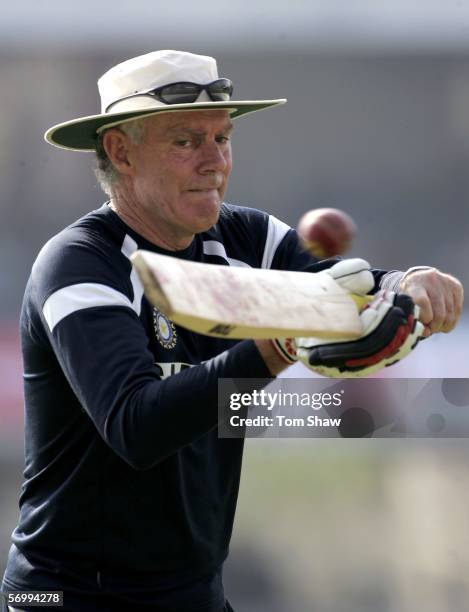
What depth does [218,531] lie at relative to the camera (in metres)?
2.89

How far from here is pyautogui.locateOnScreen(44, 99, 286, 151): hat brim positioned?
2.82m

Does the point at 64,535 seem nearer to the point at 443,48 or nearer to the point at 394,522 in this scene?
the point at 394,522

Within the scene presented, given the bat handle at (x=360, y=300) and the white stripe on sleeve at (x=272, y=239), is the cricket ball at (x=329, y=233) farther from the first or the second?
the white stripe on sleeve at (x=272, y=239)

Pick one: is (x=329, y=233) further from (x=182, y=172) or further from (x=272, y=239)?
(x=272, y=239)

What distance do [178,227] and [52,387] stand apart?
19.9 inches

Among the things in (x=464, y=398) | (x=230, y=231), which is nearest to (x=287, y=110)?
(x=464, y=398)

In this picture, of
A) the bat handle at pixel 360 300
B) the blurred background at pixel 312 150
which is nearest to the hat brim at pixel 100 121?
the bat handle at pixel 360 300

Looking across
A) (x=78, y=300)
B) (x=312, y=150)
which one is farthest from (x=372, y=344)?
(x=312, y=150)

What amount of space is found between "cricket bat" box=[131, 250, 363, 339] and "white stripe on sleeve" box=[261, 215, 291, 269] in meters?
0.88

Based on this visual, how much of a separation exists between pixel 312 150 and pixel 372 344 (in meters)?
6.09

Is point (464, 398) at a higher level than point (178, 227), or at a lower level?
lower

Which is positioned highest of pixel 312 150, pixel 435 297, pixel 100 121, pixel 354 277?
pixel 100 121

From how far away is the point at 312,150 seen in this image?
8.16 m

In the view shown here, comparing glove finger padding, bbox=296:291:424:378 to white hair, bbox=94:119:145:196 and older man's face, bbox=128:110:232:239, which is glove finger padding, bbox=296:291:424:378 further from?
white hair, bbox=94:119:145:196
